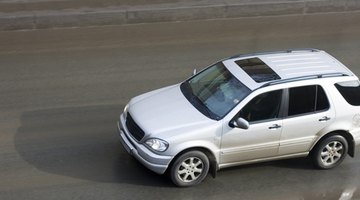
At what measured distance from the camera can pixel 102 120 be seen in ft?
34.1

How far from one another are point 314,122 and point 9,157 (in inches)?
184

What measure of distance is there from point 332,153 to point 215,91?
81.1 inches

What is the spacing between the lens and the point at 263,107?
28.0 ft

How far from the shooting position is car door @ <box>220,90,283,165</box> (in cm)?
839

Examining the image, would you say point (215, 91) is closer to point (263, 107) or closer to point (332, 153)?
point (263, 107)

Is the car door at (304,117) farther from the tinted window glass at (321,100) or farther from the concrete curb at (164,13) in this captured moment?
the concrete curb at (164,13)

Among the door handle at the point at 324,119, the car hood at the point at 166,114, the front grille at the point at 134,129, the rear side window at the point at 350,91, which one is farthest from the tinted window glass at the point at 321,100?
the front grille at the point at 134,129

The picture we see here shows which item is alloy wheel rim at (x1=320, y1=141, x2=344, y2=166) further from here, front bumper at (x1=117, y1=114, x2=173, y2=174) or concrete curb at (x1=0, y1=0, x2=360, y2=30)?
concrete curb at (x1=0, y1=0, x2=360, y2=30)

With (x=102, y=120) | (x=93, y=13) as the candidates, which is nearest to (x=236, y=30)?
(x=93, y=13)

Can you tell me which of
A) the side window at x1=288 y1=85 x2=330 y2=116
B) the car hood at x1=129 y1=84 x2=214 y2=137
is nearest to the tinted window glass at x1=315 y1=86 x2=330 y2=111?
the side window at x1=288 y1=85 x2=330 y2=116

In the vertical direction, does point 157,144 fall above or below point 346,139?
above

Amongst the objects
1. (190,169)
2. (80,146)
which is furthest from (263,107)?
(80,146)

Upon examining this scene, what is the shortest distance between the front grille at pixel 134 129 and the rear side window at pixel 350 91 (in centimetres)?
304

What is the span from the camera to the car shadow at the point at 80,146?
8711 mm
